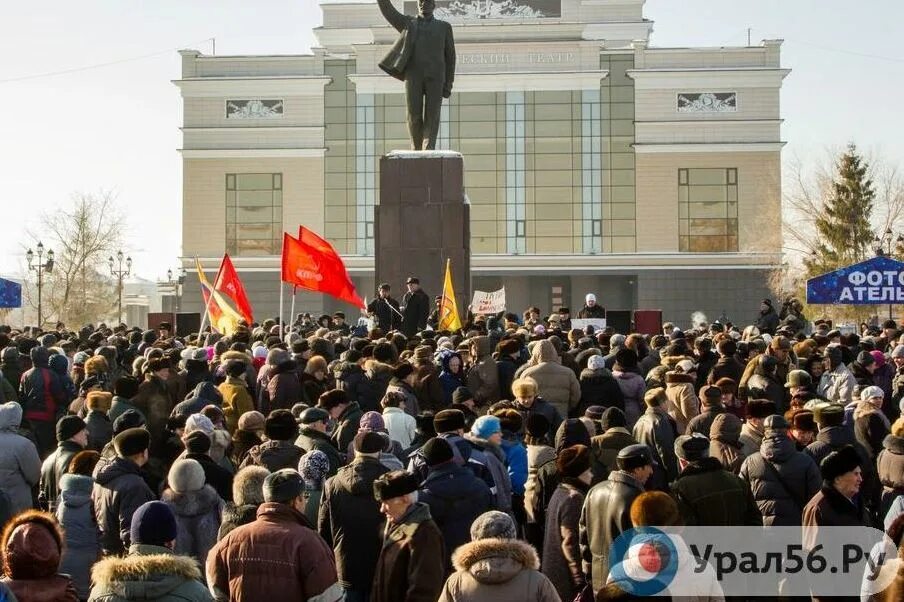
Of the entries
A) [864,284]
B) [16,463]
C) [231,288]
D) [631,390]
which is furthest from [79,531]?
[864,284]

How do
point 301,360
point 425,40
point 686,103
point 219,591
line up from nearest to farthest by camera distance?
point 219,591 → point 301,360 → point 425,40 → point 686,103

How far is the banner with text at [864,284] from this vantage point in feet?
78.0

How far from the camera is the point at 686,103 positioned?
6378 cm

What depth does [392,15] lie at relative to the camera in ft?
74.9

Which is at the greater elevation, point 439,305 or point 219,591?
point 439,305

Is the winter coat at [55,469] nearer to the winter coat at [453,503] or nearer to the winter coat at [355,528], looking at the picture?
the winter coat at [355,528]

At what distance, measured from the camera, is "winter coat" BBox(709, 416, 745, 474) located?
396 inches

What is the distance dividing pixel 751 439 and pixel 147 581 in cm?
582

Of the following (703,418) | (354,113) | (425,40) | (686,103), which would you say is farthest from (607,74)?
(703,418)

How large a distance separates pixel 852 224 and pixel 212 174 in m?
31.4

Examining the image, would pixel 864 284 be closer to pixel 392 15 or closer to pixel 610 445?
pixel 392 15

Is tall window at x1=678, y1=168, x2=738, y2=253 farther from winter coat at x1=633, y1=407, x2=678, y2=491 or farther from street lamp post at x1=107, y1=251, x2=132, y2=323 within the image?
winter coat at x1=633, y1=407, x2=678, y2=491

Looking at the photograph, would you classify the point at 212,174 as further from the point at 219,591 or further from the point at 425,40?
the point at 219,591

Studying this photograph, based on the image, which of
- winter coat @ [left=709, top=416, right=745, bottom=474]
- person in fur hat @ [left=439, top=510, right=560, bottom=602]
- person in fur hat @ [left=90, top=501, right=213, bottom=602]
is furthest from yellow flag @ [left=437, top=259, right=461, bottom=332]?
person in fur hat @ [left=90, top=501, right=213, bottom=602]
